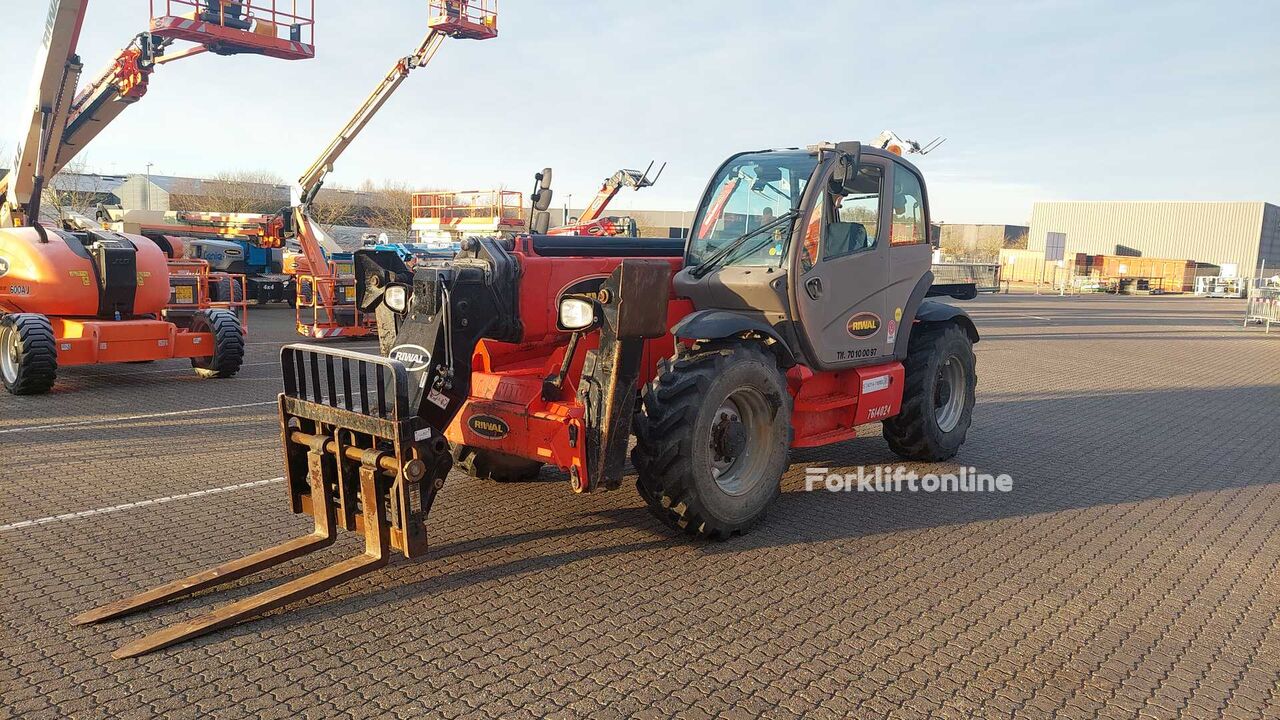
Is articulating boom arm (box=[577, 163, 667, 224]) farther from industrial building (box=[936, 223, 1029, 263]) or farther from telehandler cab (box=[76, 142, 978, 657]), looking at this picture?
industrial building (box=[936, 223, 1029, 263])

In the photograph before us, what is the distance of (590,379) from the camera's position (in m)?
4.73

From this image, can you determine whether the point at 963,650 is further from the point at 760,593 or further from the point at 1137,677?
the point at 760,593

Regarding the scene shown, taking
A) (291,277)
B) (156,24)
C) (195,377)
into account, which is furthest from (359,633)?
(291,277)

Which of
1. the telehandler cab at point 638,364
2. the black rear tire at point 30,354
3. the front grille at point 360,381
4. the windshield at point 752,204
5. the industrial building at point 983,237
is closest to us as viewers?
the front grille at point 360,381

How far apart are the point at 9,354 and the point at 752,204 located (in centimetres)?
882

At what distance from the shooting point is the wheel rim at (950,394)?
7383mm

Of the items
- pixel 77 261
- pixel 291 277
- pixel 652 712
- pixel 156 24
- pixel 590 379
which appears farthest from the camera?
pixel 291 277

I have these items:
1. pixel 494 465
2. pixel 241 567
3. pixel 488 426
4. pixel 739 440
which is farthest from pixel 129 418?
pixel 739 440

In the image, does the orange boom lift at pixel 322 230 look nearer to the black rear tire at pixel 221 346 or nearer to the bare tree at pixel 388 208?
the black rear tire at pixel 221 346

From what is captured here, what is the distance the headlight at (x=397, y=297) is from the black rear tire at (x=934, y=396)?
4.05 metres

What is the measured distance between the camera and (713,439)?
5.14m

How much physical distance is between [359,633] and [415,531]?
545 millimetres

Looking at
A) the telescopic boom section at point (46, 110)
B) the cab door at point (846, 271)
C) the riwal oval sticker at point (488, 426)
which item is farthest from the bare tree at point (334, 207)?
the riwal oval sticker at point (488, 426)

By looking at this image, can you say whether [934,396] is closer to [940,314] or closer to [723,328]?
[940,314]
